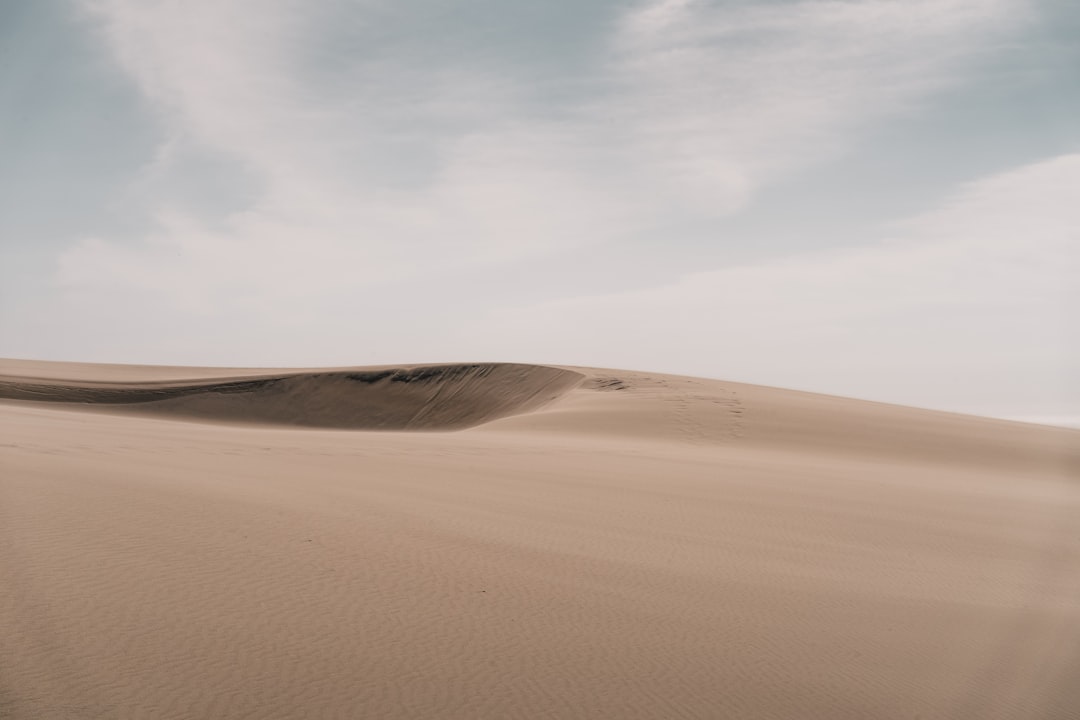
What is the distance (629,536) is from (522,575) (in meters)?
A: 1.88

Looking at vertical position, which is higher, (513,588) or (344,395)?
(344,395)

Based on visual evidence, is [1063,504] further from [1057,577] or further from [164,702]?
[164,702]

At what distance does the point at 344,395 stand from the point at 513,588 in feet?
98.8

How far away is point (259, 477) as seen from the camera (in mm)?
9016

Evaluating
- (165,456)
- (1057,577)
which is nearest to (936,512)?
(1057,577)

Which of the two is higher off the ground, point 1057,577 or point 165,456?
point 165,456

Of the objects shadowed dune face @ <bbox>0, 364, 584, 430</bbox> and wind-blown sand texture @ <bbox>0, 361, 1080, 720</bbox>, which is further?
shadowed dune face @ <bbox>0, 364, 584, 430</bbox>

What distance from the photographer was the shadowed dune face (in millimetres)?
30734

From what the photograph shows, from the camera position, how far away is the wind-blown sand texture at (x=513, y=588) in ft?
11.9

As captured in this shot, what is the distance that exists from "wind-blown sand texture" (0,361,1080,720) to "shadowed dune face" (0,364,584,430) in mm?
18191

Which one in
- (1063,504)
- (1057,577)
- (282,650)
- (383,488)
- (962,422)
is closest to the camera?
(282,650)

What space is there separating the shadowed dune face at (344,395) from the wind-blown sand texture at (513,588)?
18.2m

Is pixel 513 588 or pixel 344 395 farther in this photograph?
pixel 344 395

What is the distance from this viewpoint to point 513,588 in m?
5.21
